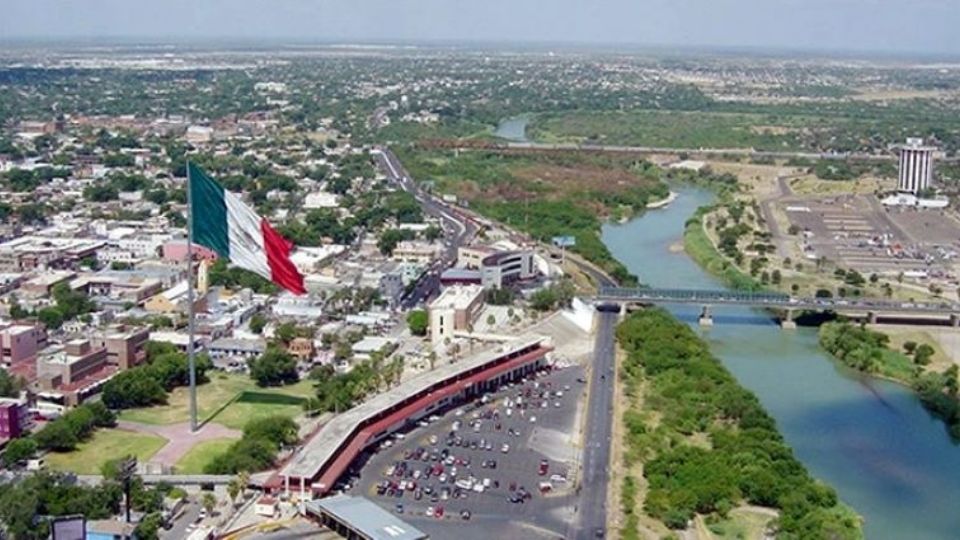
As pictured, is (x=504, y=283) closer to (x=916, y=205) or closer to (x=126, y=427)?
(x=126, y=427)

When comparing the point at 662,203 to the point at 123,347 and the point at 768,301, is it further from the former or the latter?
the point at 123,347

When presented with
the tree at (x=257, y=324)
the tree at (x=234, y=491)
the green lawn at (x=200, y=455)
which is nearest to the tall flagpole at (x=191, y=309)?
the green lawn at (x=200, y=455)

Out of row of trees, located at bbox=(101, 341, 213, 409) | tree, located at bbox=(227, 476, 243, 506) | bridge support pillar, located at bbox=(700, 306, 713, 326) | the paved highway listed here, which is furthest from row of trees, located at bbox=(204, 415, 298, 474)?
the paved highway

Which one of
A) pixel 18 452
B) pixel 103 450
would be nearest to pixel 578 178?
pixel 103 450

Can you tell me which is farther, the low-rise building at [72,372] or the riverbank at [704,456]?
the low-rise building at [72,372]

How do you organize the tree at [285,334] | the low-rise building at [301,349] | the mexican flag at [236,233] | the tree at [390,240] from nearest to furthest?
the mexican flag at [236,233]
the low-rise building at [301,349]
the tree at [285,334]
the tree at [390,240]

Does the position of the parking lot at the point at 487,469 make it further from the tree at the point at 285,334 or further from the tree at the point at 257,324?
the tree at the point at 257,324
